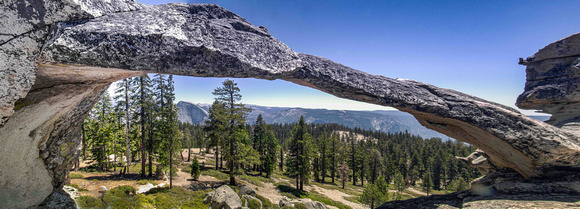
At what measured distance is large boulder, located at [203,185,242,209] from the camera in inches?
589

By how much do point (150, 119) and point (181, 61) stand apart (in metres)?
22.4

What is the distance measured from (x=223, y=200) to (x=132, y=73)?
40.6 feet

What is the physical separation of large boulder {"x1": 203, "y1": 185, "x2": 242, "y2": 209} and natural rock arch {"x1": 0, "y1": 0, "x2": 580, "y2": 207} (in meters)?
9.27

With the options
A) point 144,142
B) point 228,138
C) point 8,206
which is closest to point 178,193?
point 228,138

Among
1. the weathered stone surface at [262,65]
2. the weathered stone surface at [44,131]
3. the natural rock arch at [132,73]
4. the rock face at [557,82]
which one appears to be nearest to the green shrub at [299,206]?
the weathered stone surface at [262,65]

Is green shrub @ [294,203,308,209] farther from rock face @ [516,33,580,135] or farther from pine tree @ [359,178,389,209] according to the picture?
rock face @ [516,33,580,135]

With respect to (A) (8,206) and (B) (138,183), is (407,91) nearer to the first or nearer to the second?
(A) (8,206)

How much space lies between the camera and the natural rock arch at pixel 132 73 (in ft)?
14.8

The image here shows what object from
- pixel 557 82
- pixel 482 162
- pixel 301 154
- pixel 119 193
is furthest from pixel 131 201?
pixel 557 82

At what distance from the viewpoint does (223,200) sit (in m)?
15.2

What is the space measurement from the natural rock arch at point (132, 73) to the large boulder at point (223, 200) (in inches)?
365

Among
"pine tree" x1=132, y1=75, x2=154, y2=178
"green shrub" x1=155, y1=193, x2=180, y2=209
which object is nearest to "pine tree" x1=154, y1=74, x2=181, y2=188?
"pine tree" x1=132, y1=75, x2=154, y2=178

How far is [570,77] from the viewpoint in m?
11.8

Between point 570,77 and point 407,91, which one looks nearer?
point 407,91
